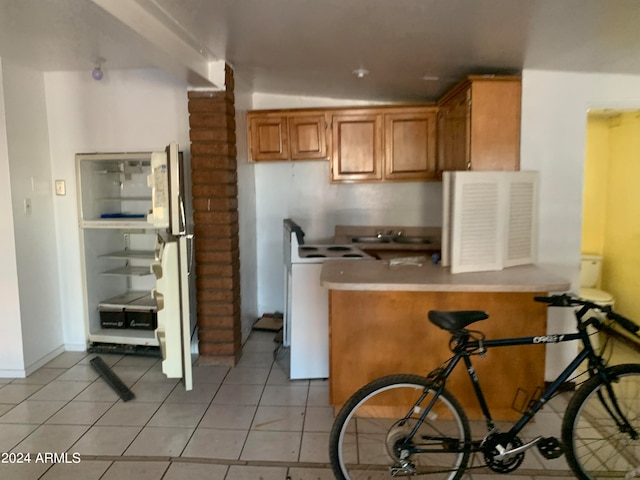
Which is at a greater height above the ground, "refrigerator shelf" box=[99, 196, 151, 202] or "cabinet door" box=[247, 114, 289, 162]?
"cabinet door" box=[247, 114, 289, 162]

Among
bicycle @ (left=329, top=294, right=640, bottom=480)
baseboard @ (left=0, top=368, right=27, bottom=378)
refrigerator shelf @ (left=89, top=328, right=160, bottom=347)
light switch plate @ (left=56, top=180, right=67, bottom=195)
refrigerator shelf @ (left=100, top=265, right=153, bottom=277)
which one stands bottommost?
baseboard @ (left=0, top=368, right=27, bottom=378)

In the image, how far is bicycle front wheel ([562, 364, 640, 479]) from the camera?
192 centimetres

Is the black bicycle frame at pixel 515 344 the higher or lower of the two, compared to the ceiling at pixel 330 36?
lower

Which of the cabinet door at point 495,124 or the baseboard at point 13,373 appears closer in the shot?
the cabinet door at point 495,124

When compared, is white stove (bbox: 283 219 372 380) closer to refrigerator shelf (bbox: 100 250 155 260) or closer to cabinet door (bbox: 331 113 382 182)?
cabinet door (bbox: 331 113 382 182)

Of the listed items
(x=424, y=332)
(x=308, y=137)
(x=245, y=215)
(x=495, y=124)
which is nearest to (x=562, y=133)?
(x=495, y=124)

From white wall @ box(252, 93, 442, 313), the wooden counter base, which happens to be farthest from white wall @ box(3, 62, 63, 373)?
the wooden counter base

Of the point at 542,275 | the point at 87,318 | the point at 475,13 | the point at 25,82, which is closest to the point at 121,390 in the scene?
the point at 87,318

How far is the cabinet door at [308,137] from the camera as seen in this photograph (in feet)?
13.4

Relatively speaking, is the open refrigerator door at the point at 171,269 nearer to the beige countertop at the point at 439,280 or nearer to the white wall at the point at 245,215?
the beige countertop at the point at 439,280

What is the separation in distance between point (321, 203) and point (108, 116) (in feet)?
6.52

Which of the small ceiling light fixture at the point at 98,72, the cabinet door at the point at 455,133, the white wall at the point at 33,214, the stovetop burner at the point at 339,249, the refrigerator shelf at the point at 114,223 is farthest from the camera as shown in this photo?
the refrigerator shelf at the point at 114,223

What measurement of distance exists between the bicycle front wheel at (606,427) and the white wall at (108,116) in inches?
118

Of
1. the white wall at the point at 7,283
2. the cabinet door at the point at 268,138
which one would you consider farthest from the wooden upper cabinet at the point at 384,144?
the white wall at the point at 7,283
